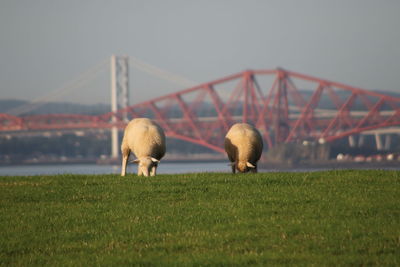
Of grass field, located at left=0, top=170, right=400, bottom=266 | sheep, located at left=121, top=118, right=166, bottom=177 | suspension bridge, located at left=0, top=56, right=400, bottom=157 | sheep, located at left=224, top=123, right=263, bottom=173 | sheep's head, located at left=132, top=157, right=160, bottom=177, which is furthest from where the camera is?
suspension bridge, located at left=0, top=56, right=400, bottom=157

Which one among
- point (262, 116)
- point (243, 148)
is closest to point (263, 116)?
point (262, 116)

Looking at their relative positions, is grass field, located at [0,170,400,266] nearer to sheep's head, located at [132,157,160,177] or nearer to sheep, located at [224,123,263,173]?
sheep's head, located at [132,157,160,177]

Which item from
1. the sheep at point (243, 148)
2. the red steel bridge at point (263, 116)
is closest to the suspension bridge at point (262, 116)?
the red steel bridge at point (263, 116)

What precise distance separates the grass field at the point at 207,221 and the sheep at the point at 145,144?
10.7ft

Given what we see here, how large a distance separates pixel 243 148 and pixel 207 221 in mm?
10158

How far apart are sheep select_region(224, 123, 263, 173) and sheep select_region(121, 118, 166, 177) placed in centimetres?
218

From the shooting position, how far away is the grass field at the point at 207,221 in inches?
437

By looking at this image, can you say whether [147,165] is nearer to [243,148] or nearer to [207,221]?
[243,148]

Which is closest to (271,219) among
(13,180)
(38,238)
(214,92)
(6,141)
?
(38,238)

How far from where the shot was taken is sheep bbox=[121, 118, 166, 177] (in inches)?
877

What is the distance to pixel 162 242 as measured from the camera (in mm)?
12047

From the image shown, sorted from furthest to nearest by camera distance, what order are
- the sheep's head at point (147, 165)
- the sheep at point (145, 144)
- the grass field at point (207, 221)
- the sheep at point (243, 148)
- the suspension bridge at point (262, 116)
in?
the suspension bridge at point (262, 116) → the sheep at point (243, 148) → the sheep at point (145, 144) → the sheep's head at point (147, 165) → the grass field at point (207, 221)

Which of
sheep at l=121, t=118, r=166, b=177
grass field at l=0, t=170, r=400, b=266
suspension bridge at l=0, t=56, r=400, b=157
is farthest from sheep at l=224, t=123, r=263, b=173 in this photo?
→ suspension bridge at l=0, t=56, r=400, b=157

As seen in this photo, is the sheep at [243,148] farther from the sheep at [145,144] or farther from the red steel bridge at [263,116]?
the red steel bridge at [263,116]
